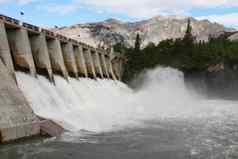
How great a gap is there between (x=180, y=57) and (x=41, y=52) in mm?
41049

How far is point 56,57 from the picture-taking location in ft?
106

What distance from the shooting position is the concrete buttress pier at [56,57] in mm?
31266

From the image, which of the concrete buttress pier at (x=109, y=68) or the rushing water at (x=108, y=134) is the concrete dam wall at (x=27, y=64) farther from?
the concrete buttress pier at (x=109, y=68)

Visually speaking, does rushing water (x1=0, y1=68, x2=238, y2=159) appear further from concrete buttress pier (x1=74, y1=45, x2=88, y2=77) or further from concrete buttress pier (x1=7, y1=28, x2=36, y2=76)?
concrete buttress pier (x1=74, y1=45, x2=88, y2=77)

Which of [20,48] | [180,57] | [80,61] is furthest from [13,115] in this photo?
[180,57]

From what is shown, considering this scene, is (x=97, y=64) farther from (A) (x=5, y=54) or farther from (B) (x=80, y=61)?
(A) (x=5, y=54)

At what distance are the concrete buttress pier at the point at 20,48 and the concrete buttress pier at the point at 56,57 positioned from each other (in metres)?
5.61

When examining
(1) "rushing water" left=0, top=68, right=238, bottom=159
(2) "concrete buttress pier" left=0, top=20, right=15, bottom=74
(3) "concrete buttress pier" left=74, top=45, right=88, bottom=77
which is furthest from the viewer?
(3) "concrete buttress pier" left=74, top=45, right=88, bottom=77

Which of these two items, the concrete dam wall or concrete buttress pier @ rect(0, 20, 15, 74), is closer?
the concrete dam wall

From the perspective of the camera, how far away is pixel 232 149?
15.5 m

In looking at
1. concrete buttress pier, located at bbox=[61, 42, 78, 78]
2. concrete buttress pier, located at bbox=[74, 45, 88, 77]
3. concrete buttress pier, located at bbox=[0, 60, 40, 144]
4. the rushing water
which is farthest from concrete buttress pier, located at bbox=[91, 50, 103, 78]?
concrete buttress pier, located at bbox=[0, 60, 40, 144]

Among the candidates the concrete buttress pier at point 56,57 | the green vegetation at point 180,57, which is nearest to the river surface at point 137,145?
the concrete buttress pier at point 56,57

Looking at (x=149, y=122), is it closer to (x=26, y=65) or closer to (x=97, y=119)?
(x=97, y=119)

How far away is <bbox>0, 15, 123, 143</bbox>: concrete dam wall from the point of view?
16.5 metres
